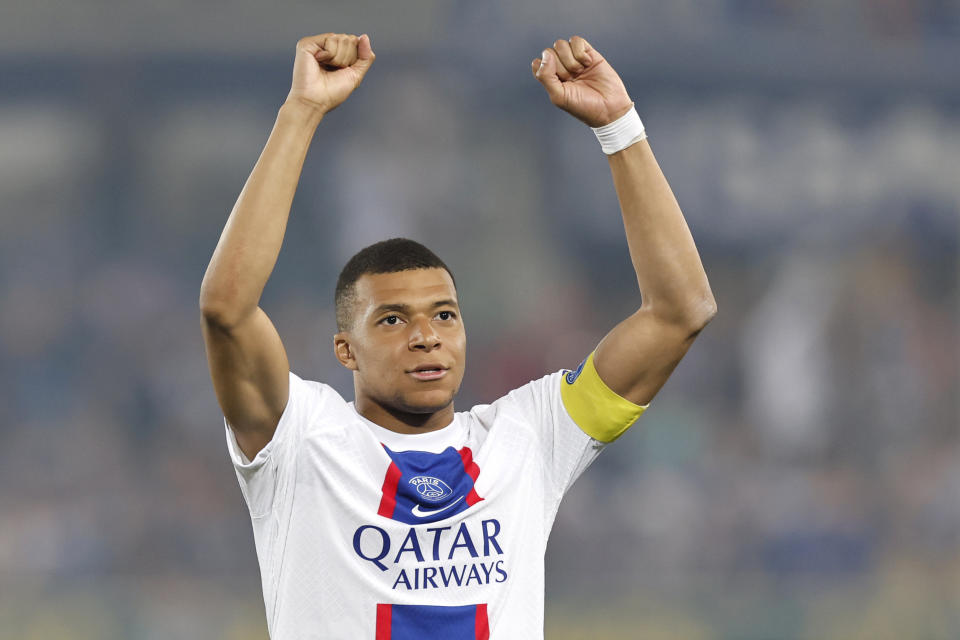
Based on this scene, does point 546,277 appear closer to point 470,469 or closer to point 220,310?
point 470,469

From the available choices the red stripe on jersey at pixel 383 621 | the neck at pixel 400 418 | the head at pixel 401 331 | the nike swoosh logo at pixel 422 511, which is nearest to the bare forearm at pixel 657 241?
the head at pixel 401 331

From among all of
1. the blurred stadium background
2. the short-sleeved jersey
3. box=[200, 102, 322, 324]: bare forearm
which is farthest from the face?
the blurred stadium background

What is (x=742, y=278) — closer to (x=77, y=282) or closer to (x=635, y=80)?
(x=635, y=80)

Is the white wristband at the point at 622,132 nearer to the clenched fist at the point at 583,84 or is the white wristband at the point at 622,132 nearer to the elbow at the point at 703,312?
the clenched fist at the point at 583,84

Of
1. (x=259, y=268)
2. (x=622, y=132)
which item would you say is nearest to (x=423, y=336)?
(x=259, y=268)

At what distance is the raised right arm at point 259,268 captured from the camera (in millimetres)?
2359

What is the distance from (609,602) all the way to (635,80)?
4955mm

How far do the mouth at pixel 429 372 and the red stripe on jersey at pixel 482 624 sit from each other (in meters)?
0.53

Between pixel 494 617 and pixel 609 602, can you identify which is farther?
pixel 609 602

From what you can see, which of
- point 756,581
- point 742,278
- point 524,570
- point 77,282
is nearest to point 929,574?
point 756,581

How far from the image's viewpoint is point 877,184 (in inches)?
413

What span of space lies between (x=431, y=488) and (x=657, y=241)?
0.80 m

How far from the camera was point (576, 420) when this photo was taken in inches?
112

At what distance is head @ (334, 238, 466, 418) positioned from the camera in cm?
269
